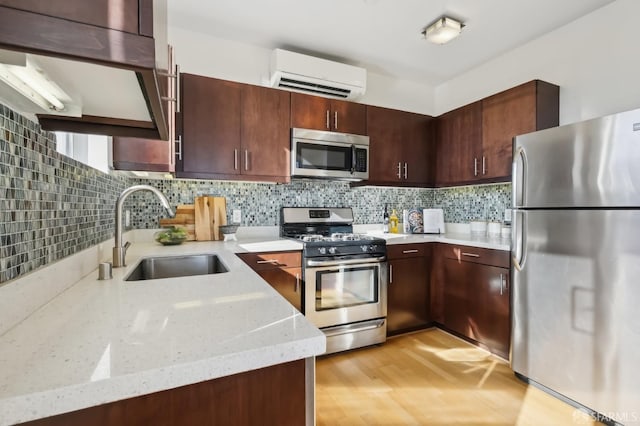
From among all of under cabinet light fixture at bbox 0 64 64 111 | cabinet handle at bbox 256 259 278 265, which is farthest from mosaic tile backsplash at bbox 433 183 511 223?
under cabinet light fixture at bbox 0 64 64 111

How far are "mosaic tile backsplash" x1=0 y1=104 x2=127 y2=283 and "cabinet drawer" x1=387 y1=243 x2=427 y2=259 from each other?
82.5 inches

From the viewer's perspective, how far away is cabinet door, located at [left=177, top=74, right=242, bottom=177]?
7.48ft

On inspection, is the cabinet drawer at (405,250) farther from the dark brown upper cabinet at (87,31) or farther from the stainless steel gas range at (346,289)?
the dark brown upper cabinet at (87,31)

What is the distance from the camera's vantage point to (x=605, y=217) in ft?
5.17

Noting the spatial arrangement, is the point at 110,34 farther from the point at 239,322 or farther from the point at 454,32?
the point at 454,32

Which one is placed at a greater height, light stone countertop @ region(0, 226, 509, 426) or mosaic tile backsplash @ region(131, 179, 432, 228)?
mosaic tile backsplash @ region(131, 179, 432, 228)

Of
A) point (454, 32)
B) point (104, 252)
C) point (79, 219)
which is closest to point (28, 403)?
point (79, 219)

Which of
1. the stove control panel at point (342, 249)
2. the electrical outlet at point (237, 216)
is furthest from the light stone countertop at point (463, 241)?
the electrical outlet at point (237, 216)

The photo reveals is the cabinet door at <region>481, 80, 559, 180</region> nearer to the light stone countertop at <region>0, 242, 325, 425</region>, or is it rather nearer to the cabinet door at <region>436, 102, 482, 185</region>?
the cabinet door at <region>436, 102, 482, 185</region>

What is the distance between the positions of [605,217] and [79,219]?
2423 mm

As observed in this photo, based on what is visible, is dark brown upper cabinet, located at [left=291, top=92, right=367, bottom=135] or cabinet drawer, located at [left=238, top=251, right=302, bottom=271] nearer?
cabinet drawer, located at [left=238, top=251, right=302, bottom=271]

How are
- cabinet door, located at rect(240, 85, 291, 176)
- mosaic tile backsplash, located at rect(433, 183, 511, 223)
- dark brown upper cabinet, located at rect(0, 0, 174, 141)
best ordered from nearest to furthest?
dark brown upper cabinet, located at rect(0, 0, 174, 141)
cabinet door, located at rect(240, 85, 291, 176)
mosaic tile backsplash, located at rect(433, 183, 511, 223)

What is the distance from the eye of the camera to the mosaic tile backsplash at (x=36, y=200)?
70 centimetres

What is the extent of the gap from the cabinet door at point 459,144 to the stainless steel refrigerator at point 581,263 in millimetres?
754
